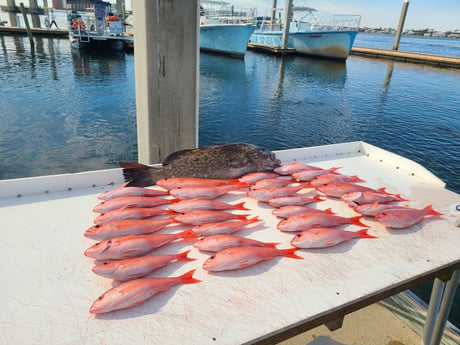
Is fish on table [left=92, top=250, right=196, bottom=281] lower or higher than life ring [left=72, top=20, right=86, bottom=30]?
lower

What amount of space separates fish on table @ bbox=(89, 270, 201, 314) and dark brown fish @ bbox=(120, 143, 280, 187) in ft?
5.30

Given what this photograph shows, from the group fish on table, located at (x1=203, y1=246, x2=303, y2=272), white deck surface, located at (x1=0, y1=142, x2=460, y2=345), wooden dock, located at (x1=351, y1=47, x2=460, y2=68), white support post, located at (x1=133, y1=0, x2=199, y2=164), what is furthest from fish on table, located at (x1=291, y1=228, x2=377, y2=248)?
wooden dock, located at (x1=351, y1=47, x2=460, y2=68)

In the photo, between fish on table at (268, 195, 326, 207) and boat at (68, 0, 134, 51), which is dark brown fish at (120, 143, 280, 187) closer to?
fish on table at (268, 195, 326, 207)

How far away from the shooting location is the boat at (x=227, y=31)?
121ft

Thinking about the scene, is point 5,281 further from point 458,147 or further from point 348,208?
point 458,147

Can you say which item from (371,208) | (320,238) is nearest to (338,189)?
(371,208)

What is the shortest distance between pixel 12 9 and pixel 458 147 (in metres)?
56.1

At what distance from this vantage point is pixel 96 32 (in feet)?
109

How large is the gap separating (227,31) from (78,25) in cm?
1639

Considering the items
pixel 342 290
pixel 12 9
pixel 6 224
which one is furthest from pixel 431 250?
pixel 12 9

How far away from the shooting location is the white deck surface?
5.86ft

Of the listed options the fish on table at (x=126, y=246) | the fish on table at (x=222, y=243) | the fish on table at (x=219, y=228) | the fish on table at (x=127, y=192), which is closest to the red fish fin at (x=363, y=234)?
the fish on table at (x=222, y=243)

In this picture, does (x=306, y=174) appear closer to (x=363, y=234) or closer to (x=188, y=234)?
(x=363, y=234)

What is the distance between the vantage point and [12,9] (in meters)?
44.7
